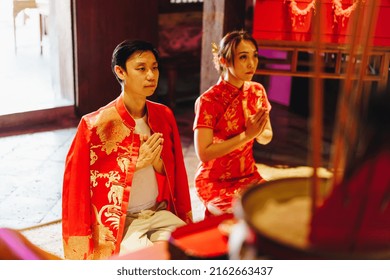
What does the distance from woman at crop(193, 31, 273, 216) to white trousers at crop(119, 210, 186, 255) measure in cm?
39

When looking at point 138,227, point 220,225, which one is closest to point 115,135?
point 138,227

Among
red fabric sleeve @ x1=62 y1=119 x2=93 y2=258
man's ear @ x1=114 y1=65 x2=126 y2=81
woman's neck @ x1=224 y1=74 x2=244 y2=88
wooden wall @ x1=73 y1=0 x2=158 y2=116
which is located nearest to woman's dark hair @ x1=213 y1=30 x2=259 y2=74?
woman's neck @ x1=224 y1=74 x2=244 y2=88

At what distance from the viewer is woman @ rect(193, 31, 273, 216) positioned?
132 inches

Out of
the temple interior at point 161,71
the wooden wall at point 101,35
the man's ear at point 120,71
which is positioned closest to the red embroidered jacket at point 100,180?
the man's ear at point 120,71

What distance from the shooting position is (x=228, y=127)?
11.7 feet

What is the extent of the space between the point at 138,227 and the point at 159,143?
49 cm

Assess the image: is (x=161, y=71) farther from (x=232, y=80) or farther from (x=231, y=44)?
(x=231, y=44)

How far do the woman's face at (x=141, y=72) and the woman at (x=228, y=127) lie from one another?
20.9 inches

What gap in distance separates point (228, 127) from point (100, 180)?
3.11 feet

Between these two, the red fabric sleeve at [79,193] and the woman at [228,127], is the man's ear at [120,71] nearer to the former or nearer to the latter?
the red fabric sleeve at [79,193]

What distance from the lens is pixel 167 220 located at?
3141mm

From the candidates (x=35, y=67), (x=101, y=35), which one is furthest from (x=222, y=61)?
(x=35, y=67)

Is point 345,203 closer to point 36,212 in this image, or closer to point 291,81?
point 36,212

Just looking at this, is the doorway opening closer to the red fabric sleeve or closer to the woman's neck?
the woman's neck
